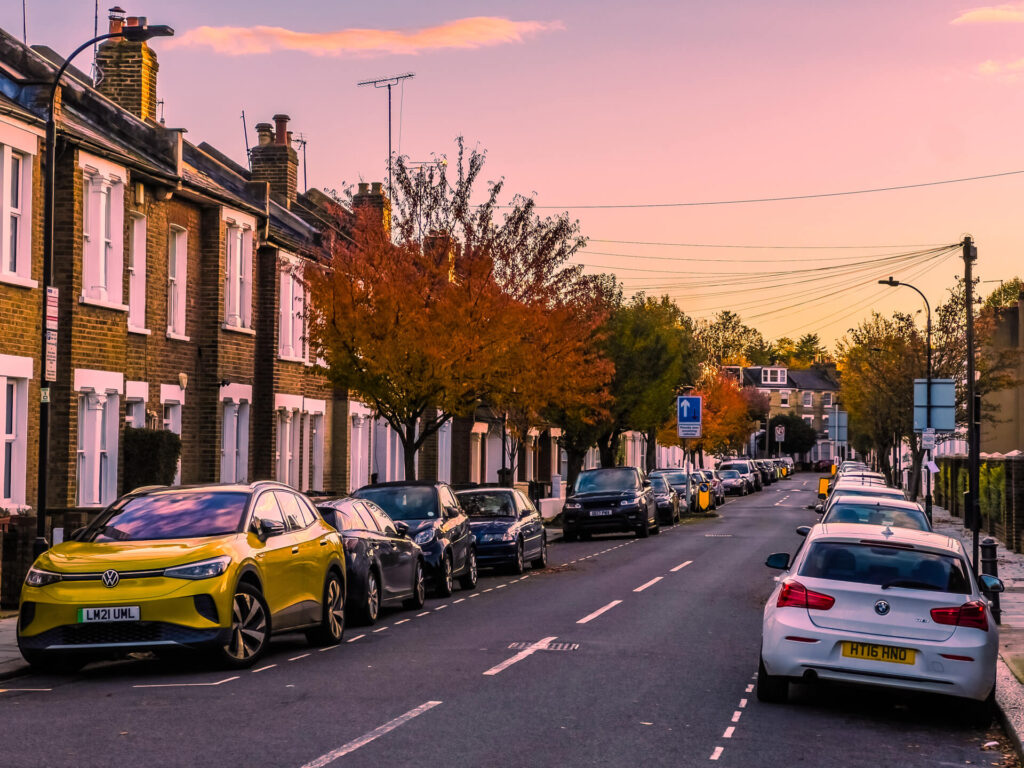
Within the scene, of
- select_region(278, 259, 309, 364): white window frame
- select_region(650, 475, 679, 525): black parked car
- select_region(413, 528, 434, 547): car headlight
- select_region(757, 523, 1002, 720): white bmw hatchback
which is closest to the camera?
select_region(757, 523, 1002, 720): white bmw hatchback

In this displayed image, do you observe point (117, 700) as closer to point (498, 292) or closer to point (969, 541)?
point (498, 292)

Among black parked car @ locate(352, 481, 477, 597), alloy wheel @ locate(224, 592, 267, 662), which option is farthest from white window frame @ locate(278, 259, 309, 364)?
alloy wheel @ locate(224, 592, 267, 662)

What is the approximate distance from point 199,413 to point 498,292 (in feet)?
22.3

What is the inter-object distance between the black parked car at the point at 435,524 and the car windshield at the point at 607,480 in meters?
14.9

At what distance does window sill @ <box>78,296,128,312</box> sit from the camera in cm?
2394

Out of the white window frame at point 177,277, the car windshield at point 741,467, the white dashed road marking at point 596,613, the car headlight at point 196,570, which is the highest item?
the white window frame at point 177,277

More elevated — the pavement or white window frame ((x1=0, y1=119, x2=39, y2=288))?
white window frame ((x1=0, y1=119, x2=39, y2=288))

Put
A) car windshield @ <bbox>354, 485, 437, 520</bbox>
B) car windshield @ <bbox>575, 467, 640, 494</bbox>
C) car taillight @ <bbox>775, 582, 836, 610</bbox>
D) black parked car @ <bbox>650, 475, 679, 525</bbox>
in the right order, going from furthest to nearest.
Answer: black parked car @ <bbox>650, 475, 679, 525</bbox> < car windshield @ <bbox>575, 467, 640, 494</bbox> < car windshield @ <bbox>354, 485, 437, 520</bbox> < car taillight @ <bbox>775, 582, 836, 610</bbox>

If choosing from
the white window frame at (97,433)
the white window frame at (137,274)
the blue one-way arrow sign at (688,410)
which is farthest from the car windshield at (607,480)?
the white window frame at (97,433)

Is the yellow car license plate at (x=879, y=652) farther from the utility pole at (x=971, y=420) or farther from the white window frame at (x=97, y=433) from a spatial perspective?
the white window frame at (x=97, y=433)

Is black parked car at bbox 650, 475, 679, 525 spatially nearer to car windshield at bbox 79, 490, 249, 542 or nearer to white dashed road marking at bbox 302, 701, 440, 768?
car windshield at bbox 79, 490, 249, 542

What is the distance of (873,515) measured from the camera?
17.7 metres

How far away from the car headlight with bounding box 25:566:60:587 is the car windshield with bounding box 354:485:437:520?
28.1ft

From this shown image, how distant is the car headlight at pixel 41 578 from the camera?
40.4 ft
